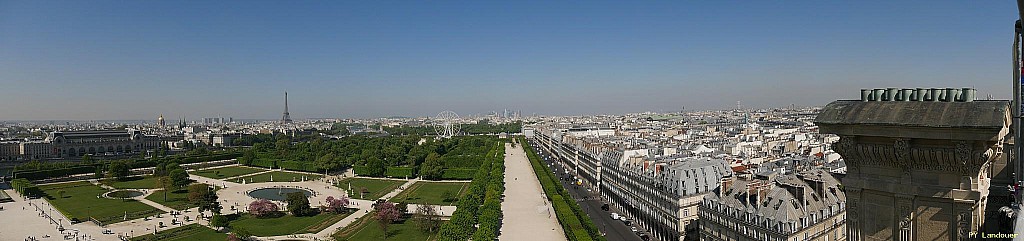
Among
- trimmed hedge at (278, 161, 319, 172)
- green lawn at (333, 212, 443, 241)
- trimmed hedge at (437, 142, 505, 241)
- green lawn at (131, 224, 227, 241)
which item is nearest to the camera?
trimmed hedge at (437, 142, 505, 241)

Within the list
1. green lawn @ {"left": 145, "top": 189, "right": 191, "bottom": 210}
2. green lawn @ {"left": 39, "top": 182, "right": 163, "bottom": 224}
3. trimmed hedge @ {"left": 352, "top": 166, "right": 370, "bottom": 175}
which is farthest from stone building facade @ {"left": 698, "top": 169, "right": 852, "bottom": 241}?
trimmed hedge @ {"left": 352, "top": 166, "right": 370, "bottom": 175}

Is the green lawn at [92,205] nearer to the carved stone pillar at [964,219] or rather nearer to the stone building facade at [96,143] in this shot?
the carved stone pillar at [964,219]

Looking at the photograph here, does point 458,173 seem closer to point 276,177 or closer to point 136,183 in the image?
point 276,177

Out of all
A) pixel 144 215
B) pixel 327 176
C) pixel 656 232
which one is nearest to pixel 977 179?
pixel 656 232

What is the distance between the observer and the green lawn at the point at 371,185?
48.6 meters

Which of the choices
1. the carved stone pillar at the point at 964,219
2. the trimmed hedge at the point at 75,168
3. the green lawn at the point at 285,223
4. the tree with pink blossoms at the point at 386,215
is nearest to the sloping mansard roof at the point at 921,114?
the carved stone pillar at the point at 964,219

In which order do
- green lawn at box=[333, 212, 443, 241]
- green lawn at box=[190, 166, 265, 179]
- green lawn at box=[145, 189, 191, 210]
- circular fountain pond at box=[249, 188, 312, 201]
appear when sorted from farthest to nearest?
green lawn at box=[190, 166, 265, 179] → circular fountain pond at box=[249, 188, 312, 201] → green lawn at box=[145, 189, 191, 210] → green lawn at box=[333, 212, 443, 241]

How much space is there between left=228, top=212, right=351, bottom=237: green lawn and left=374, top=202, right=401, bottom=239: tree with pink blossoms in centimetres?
360

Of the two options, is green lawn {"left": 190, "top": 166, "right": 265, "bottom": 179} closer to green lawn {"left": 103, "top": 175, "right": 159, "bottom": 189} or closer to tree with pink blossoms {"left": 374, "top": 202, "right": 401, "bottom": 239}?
green lawn {"left": 103, "top": 175, "right": 159, "bottom": 189}

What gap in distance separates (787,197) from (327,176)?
5145cm

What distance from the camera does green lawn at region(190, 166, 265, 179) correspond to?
64.0m

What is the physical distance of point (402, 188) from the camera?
52.2 m

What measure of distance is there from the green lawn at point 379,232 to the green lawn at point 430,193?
7.80 m

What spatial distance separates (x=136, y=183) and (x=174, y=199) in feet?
51.9
